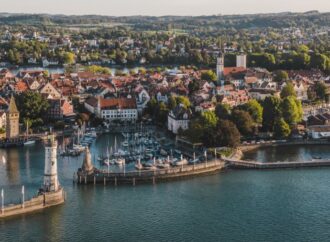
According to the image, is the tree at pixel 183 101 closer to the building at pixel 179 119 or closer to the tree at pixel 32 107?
the building at pixel 179 119

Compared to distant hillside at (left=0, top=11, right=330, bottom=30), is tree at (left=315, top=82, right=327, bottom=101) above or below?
below

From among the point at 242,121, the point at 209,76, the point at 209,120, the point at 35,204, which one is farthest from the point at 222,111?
the point at 209,76

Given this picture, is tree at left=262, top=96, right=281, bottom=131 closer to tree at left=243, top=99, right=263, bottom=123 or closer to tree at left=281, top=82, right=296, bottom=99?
tree at left=243, top=99, right=263, bottom=123

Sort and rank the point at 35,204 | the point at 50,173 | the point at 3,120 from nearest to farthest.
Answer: the point at 35,204 < the point at 50,173 < the point at 3,120

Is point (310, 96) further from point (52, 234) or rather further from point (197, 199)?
point (52, 234)

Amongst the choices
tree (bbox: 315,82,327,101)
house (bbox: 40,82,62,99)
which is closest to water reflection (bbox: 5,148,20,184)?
house (bbox: 40,82,62,99)

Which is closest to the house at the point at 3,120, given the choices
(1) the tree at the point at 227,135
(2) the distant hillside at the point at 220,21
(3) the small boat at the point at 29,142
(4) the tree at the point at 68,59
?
(3) the small boat at the point at 29,142

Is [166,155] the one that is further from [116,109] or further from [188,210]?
[116,109]
